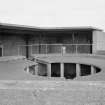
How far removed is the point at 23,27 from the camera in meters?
13.0

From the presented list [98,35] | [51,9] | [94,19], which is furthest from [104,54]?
[51,9]

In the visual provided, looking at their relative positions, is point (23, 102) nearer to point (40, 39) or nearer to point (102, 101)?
point (102, 101)

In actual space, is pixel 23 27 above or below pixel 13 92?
above

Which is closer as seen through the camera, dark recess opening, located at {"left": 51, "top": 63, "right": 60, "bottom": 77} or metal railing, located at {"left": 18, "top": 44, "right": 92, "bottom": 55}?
dark recess opening, located at {"left": 51, "top": 63, "right": 60, "bottom": 77}

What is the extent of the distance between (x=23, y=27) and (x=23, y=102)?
11.7m

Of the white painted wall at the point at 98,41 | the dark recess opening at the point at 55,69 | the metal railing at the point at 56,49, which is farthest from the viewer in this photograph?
the metal railing at the point at 56,49

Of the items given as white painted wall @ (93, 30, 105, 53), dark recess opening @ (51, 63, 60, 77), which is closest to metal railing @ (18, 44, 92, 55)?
white painted wall @ (93, 30, 105, 53)

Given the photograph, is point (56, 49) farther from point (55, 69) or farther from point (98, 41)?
point (98, 41)

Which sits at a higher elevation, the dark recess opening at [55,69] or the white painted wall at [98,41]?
the white painted wall at [98,41]

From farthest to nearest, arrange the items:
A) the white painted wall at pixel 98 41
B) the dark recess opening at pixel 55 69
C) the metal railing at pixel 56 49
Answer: the metal railing at pixel 56 49, the dark recess opening at pixel 55 69, the white painted wall at pixel 98 41

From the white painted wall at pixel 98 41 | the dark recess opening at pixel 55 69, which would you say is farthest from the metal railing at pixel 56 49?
the dark recess opening at pixel 55 69

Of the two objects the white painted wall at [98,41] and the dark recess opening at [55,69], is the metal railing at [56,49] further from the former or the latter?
the dark recess opening at [55,69]

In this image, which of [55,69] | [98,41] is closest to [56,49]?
[55,69]

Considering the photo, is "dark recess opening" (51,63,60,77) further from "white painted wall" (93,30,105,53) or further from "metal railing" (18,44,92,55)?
"white painted wall" (93,30,105,53)
